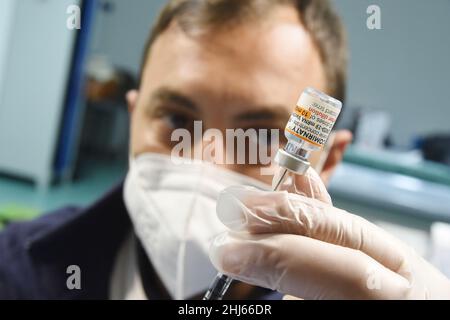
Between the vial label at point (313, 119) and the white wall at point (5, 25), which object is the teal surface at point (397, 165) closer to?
the vial label at point (313, 119)

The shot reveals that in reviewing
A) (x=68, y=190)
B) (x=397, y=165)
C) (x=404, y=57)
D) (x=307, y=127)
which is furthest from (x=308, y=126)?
(x=68, y=190)

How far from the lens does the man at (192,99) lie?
0.57 m

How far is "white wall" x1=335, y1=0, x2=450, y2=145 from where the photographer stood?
0.57 meters

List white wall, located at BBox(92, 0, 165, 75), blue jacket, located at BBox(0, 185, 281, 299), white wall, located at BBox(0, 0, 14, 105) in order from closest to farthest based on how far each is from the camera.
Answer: blue jacket, located at BBox(0, 185, 281, 299) → white wall, located at BBox(92, 0, 165, 75) → white wall, located at BBox(0, 0, 14, 105)

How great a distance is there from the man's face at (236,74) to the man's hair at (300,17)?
0.04ft

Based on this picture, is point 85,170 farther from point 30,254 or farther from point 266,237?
point 266,237

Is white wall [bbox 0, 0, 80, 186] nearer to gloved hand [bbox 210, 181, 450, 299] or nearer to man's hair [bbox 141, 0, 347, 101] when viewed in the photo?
man's hair [bbox 141, 0, 347, 101]

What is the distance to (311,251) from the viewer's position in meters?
0.39

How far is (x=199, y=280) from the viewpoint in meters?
0.61

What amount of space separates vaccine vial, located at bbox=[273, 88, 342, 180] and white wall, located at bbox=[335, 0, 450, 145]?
276mm

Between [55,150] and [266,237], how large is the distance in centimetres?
215

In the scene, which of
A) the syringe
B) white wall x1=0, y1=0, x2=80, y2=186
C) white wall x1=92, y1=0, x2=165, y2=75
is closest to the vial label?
the syringe

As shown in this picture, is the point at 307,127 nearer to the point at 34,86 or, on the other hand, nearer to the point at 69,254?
the point at 69,254

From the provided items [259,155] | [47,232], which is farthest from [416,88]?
[47,232]
